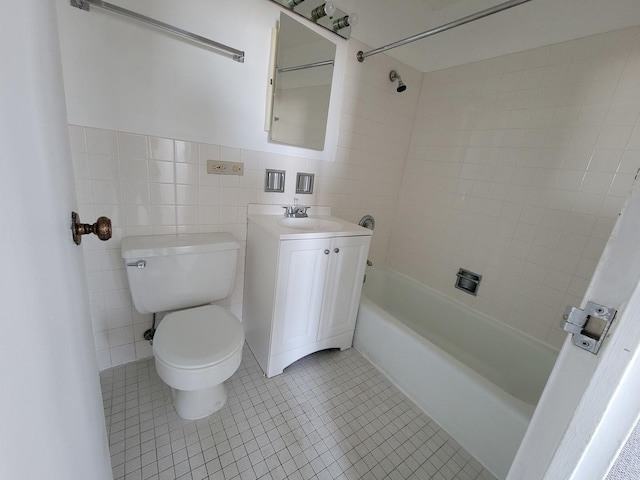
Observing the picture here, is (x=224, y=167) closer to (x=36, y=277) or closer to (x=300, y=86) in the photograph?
(x=300, y=86)

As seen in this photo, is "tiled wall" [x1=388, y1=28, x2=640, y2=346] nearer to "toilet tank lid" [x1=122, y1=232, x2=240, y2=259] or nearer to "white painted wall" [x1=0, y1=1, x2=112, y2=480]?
"toilet tank lid" [x1=122, y1=232, x2=240, y2=259]

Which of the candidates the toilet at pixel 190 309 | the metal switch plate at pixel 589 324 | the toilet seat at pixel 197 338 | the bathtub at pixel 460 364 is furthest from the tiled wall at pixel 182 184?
the metal switch plate at pixel 589 324

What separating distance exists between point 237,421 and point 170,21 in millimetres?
1864

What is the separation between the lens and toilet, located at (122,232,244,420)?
106cm

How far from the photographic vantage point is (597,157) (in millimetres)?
1363

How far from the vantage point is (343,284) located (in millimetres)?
1604

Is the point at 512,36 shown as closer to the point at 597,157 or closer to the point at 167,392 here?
the point at 597,157

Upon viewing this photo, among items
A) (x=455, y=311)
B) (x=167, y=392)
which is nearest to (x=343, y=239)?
(x=455, y=311)

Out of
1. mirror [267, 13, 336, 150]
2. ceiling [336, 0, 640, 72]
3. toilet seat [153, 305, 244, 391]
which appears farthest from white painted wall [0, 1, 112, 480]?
ceiling [336, 0, 640, 72]

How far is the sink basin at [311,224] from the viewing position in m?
1.64

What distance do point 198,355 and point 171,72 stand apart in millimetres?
1280

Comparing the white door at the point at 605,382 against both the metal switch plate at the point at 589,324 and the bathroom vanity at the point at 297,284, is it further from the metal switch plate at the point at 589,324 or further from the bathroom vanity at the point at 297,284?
the bathroom vanity at the point at 297,284

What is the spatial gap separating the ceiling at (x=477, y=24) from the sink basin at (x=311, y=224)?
3.98 feet

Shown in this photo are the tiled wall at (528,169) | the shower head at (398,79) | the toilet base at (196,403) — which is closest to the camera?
the toilet base at (196,403)
